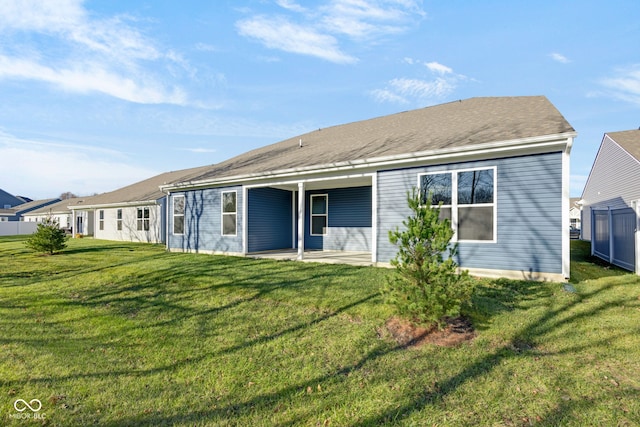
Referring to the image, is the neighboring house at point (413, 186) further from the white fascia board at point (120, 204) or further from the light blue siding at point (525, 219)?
the white fascia board at point (120, 204)

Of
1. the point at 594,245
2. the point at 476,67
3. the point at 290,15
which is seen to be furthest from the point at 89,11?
the point at 594,245

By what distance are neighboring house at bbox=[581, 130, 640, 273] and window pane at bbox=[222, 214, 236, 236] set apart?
11.7 meters

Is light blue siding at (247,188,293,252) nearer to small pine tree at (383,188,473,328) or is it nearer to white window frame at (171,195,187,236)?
white window frame at (171,195,187,236)

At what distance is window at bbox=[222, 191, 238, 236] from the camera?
11.9 m

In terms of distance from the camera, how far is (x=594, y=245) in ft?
42.3

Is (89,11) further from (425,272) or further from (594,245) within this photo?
(594,245)

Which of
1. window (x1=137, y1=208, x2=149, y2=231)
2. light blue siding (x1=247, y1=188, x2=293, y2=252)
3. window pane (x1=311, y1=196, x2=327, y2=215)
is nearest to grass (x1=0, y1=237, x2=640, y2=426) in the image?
light blue siding (x1=247, y1=188, x2=293, y2=252)

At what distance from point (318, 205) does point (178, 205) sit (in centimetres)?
592

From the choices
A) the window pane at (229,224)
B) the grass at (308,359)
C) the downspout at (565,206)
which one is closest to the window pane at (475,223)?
the grass at (308,359)

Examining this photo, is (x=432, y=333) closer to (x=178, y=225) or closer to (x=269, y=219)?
(x=269, y=219)

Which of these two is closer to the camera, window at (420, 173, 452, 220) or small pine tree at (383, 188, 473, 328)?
small pine tree at (383, 188, 473, 328)

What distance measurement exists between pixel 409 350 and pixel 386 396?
1.07 m

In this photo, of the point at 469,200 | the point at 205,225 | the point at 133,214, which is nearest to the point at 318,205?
the point at 205,225

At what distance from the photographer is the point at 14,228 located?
103 feet
